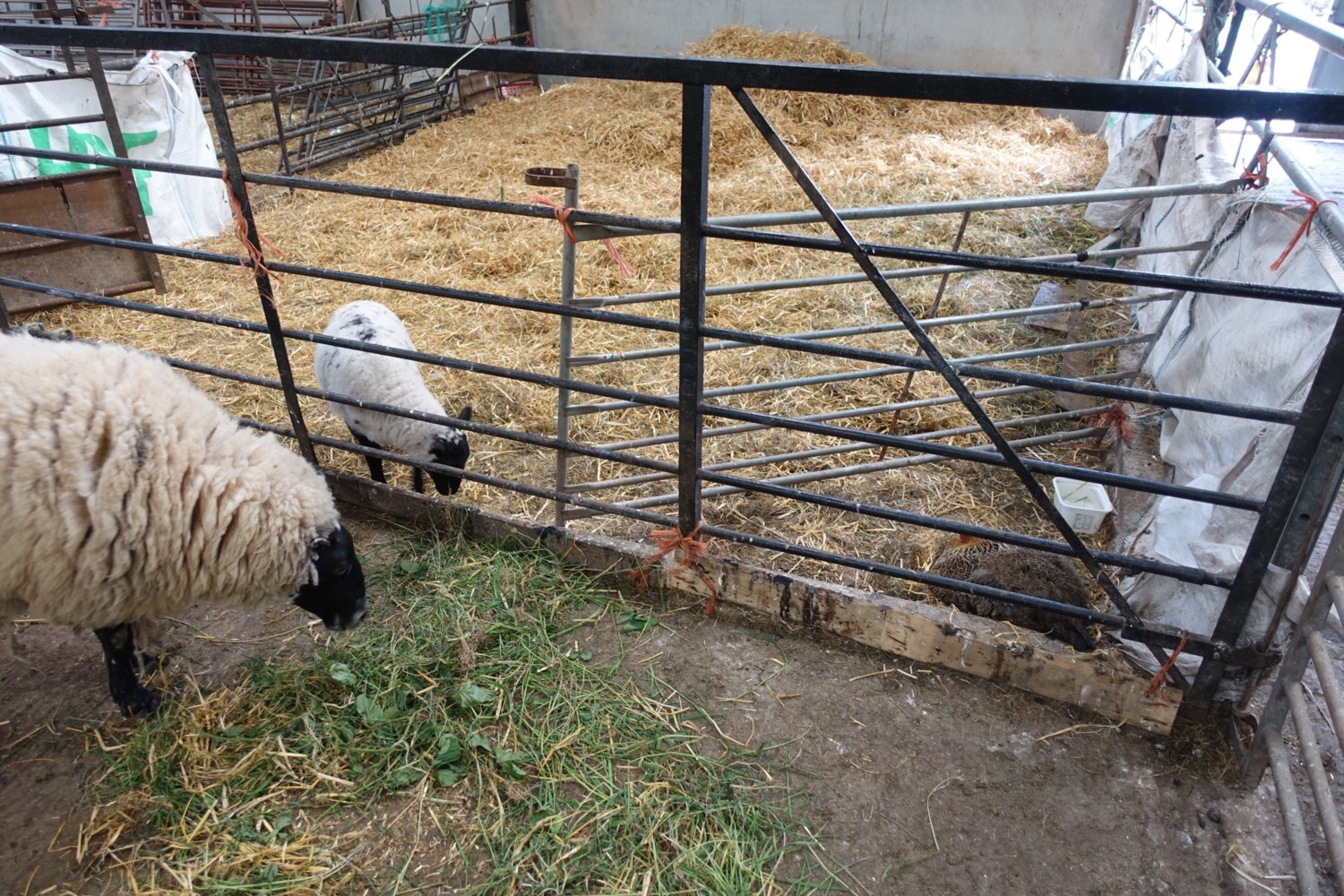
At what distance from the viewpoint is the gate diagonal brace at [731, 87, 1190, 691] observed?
2.43 metres

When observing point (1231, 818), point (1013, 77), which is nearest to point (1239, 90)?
point (1013, 77)

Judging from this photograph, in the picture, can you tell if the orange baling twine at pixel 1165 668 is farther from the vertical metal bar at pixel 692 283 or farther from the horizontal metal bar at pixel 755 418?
the vertical metal bar at pixel 692 283

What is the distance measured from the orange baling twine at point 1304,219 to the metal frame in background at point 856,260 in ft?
3.36

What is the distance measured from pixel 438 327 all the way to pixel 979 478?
405 cm

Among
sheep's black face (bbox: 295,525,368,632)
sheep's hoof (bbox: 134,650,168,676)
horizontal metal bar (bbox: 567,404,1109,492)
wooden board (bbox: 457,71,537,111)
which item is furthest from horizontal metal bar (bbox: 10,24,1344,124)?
wooden board (bbox: 457,71,537,111)

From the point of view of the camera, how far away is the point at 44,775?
260 centimetres

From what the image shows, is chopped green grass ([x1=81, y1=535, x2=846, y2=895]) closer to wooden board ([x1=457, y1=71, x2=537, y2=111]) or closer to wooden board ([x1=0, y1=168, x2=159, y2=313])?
wooden board ([x1=0, y1=168, x2=159, y2=313])

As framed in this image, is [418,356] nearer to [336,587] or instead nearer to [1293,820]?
[336,587]

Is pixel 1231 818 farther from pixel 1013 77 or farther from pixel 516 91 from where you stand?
pixel 516 91

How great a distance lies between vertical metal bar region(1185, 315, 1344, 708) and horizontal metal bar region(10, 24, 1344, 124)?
626mm

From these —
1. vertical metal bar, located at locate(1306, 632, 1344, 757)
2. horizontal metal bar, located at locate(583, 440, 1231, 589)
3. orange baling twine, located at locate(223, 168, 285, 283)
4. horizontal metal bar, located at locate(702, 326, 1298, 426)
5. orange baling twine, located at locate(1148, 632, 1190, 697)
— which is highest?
orange baling twine, located at locate(223, 168, 285, 283)

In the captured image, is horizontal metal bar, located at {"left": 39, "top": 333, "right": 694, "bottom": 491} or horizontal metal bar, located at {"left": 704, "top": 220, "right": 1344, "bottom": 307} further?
horizontal metal bar, located at {"left": 39, "top": 333, "right": 694, "bottom": 491}

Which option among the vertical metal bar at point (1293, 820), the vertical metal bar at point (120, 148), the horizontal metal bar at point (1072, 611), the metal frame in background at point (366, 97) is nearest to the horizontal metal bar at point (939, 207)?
the horizontal metal bar at point (1072, 611)

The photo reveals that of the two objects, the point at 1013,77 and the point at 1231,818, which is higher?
the point at 1013,77
